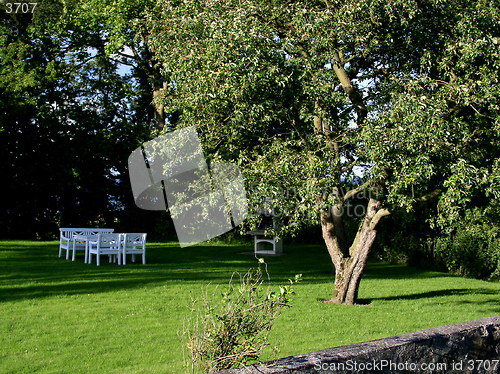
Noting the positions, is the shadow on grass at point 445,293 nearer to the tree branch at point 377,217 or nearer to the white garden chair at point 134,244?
the tree branch at point 377,217

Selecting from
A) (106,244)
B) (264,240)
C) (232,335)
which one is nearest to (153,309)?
(232,335)

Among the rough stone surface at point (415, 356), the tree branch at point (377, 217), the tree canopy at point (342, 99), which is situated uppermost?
the tree canopy at point (342, 99)

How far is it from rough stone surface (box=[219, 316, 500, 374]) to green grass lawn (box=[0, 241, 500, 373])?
2.41m

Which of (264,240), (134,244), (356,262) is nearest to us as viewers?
(356,262)

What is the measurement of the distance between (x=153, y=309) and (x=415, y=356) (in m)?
5.22

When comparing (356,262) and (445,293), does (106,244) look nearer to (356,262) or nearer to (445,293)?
(356,262)

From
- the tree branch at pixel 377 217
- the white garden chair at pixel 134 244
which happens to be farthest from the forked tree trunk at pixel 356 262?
the white garden chair at pixel 134 244

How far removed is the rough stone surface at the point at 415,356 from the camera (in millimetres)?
2695

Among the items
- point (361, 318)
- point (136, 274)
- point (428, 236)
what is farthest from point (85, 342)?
point (428, 236)

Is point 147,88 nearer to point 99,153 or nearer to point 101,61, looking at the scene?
point 101,61

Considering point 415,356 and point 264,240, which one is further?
point 264,240

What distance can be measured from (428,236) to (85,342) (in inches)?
451

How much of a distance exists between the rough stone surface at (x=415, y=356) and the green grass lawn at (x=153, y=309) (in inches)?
94.9

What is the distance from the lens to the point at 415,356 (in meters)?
3.14
